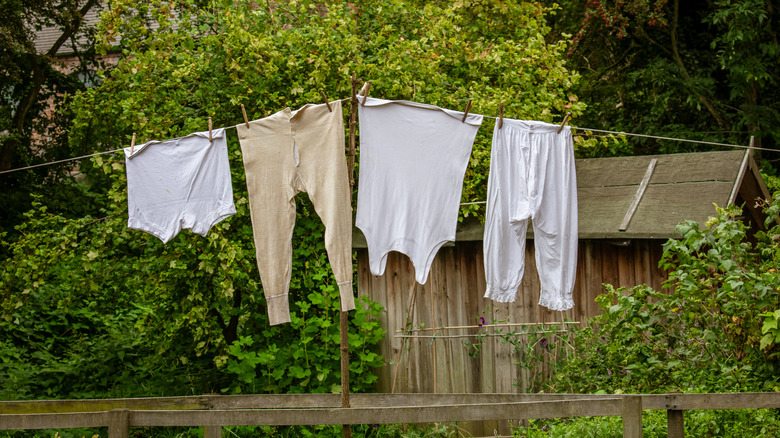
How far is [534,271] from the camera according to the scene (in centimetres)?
691

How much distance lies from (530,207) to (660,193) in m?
1.92

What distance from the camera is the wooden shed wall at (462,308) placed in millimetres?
6555

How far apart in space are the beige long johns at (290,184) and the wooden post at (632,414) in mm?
1703

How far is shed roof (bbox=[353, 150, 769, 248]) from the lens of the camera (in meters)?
6.18

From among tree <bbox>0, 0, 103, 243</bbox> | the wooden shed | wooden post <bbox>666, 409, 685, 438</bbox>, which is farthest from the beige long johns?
tree <bbox>0, 0, 103, 243</bbox>

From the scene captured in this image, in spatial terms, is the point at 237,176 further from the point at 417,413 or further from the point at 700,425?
the point at 700,425

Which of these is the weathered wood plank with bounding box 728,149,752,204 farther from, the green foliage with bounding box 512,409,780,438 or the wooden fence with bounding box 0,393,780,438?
the wooden fence with bounding box 0,393,780,438

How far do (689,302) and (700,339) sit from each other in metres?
0.31

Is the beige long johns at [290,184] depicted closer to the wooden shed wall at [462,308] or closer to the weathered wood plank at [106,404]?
the weathered wood plank at [106,404]

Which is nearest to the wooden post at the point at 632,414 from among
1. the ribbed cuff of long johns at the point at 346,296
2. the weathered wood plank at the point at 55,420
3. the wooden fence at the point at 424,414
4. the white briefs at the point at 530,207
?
the wooden fence at the point at 424,414

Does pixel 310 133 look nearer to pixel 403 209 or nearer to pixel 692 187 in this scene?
pixel 403 209

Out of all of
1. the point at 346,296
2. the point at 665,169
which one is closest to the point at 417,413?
the point at 346,296

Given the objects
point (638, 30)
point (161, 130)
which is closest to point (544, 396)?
point (161, 130)

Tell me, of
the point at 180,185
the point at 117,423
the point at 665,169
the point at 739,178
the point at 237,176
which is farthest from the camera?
the point at 237,176
